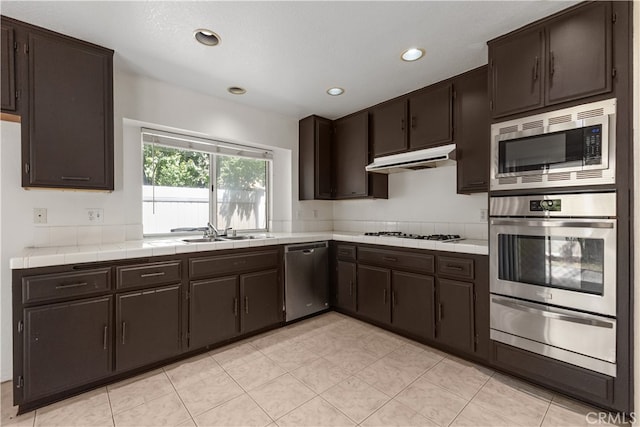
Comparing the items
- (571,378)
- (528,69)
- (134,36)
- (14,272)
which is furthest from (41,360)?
(528,69)

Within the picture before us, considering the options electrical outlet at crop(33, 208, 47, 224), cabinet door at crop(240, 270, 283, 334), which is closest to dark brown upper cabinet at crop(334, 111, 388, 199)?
cabinet door at crop(240, 270, 283, 334)

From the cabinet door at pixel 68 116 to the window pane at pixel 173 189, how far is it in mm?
652

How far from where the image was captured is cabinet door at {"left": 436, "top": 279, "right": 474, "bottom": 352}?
2318mm

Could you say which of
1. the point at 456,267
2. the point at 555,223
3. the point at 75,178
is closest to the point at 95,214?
the point at 75,178

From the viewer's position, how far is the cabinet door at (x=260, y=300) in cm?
275

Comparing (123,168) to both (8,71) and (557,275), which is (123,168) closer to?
(8,71)

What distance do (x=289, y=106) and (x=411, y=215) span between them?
6.20 ft

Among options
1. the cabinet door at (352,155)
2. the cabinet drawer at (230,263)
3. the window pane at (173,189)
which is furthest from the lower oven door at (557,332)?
the window pane at (173,189)

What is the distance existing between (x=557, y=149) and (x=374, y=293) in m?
1.93

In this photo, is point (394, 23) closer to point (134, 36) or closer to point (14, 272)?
point (134, 36)

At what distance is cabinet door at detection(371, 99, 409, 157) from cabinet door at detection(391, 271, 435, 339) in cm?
134

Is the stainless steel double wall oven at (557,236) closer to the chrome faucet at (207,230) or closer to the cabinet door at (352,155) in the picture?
the cabinet door at (352,155)

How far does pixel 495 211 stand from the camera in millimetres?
2131

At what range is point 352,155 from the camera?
363cm
